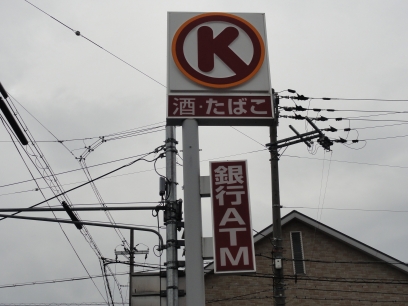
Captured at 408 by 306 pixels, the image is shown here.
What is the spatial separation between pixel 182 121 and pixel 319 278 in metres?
14.2

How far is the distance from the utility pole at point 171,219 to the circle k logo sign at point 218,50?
11.6 feet

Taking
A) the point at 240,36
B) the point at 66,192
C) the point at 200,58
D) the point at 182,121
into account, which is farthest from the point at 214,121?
the point at 66,192

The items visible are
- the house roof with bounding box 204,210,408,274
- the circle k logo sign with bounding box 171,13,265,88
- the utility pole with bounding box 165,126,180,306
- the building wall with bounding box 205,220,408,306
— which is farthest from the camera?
the house roof with bounding box 204,210,408,274

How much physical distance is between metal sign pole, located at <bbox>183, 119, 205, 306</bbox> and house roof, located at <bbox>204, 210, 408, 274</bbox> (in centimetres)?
1268

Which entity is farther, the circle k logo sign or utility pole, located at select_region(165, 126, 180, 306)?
utility pole, located at select_region(165, 126, 180, 306)

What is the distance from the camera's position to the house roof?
69.2 feet

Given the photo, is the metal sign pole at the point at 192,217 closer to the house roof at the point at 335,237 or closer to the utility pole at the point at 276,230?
the utility pole at the point at 276,230

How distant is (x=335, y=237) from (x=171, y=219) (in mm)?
11877

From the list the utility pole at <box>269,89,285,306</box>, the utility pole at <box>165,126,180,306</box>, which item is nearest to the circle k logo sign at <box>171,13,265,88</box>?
the utility pole at <box>165,126,180,306</box>

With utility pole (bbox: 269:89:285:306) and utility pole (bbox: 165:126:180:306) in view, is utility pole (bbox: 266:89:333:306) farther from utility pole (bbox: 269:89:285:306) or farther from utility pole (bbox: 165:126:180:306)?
utility pole (bbox: 165:126:180:306)

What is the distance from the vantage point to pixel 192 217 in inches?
326

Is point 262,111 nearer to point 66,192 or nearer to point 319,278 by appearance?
point 66,192

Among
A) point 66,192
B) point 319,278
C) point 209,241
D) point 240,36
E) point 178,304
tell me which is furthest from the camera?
point 319,278

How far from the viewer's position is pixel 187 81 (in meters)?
9.34
